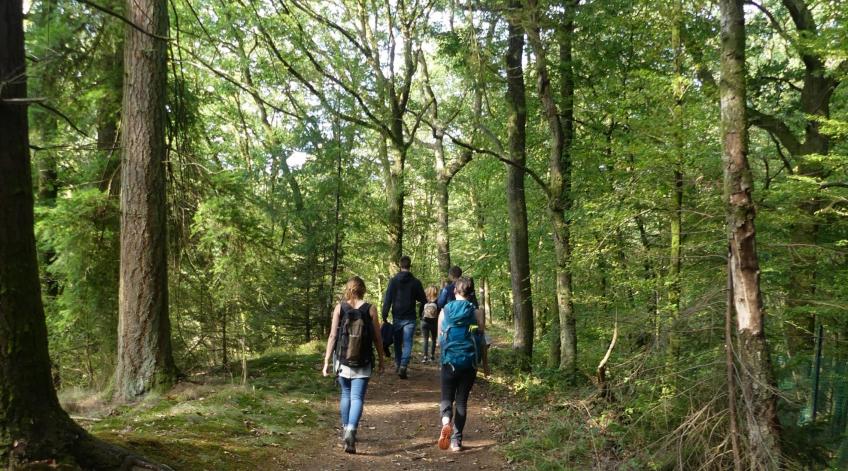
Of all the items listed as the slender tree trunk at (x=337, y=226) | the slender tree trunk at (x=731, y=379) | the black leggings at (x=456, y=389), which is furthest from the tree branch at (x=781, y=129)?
the slender tree trunk at (x=731, y=379)

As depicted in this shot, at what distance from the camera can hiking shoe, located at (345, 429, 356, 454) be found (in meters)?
6.00

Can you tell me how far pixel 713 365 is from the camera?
13.3ft

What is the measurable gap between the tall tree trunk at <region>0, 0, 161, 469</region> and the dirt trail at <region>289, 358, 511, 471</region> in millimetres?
2585

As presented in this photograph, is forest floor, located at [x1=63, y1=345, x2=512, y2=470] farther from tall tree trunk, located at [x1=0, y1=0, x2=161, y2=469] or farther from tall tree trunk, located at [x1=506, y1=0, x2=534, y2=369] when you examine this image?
tall tree trunk, located at [x1=506, y1=0, x2=534, y2=369]

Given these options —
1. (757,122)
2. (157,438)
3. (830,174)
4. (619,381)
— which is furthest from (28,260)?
(757,122)

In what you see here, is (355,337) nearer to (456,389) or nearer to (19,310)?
(456,389)

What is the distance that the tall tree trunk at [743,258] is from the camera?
12.1 feet

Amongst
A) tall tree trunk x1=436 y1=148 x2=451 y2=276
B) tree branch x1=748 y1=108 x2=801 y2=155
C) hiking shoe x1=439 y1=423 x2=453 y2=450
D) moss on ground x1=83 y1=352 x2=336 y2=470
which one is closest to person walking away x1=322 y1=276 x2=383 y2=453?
moss on ground x1=83 y1=352 x2=336 y2=470

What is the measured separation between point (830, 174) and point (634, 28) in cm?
457

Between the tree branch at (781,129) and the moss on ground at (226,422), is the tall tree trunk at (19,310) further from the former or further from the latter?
the tree branch at (781,129)

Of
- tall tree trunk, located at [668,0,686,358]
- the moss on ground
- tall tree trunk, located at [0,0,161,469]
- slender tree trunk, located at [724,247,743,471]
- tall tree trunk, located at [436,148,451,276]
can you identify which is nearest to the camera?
tall tree trunk, located at [0,0,161,469]

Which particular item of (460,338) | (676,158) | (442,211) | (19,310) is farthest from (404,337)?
(442,211)

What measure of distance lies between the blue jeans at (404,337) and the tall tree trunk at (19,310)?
21.8 feet

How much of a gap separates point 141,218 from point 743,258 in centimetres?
659
